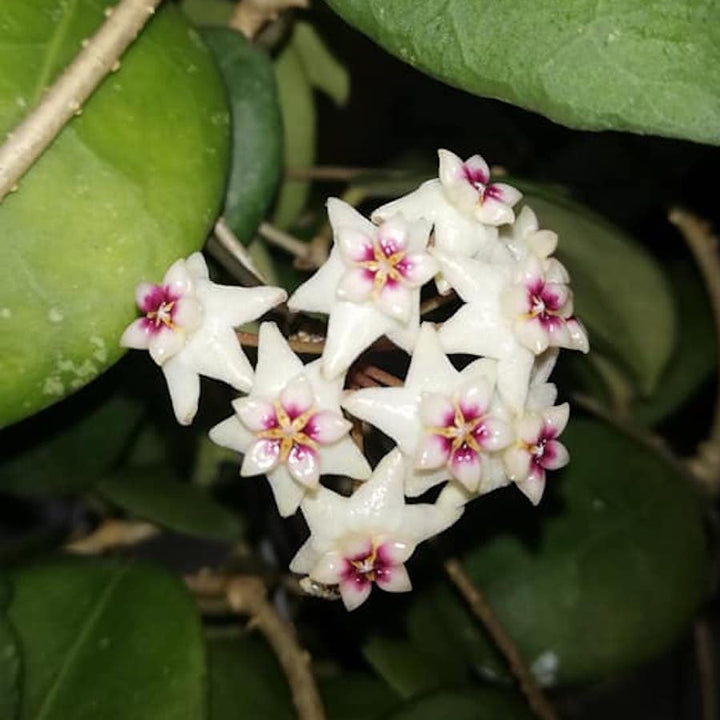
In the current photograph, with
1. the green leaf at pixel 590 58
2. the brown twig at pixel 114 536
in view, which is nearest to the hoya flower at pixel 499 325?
the green leaf at pixel 590 58

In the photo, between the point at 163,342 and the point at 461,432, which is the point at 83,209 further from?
the point at 461,432

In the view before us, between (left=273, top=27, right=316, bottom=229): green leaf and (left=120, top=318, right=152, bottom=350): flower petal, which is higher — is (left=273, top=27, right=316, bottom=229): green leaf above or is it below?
below

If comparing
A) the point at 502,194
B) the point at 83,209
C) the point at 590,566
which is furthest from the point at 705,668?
the point at 83,209

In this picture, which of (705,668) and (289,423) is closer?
(289,423)

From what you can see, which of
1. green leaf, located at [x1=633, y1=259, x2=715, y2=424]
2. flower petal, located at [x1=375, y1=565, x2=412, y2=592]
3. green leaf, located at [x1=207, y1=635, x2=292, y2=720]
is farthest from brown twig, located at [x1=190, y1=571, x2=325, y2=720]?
green leaf, located at [x1=633, y1=259, x2=715, y2=424]

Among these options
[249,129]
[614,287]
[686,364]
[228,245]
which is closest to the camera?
[228,245]

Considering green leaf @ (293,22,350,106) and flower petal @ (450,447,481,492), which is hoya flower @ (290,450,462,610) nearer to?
flower petal @ (450,447,481,492)
